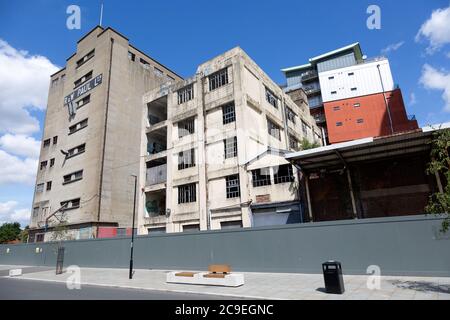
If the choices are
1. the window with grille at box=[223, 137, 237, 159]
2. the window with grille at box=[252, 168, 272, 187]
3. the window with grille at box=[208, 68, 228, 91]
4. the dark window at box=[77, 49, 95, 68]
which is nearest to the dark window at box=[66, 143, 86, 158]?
the dark window at box=[77, 49, 95, 68]

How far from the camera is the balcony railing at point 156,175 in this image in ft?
93.4

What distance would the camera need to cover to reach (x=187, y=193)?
2603 centimetres

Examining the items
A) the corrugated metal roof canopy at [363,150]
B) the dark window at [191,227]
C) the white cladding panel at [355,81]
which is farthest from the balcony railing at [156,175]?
the white cladding panel at [355,81]

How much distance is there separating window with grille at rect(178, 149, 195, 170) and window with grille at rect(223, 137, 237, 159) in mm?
3588

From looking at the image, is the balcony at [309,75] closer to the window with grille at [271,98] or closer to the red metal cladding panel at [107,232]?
the window with grille at [271,98]

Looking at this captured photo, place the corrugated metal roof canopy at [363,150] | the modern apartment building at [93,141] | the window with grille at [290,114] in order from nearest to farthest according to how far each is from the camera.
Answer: the corrugated metal roof canopy at [363,150] → the modern apartment building at [93,141] → the window with grille at [290,114]

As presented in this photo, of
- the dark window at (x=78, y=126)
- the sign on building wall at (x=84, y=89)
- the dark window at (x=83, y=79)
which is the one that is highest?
the dark window at (x=83, y=79)

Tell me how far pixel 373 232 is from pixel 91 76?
38999 mm

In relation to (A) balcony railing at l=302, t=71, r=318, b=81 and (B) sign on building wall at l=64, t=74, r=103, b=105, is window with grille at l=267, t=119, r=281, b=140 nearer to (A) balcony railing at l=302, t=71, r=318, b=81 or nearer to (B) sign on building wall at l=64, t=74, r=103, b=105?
(B) sign on building wall at l=64, t=74, r=103, b=105

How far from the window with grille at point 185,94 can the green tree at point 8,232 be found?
56132 mm

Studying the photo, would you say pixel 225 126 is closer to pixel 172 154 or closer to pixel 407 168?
pixel 172 154

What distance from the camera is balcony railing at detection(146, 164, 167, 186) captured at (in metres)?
28.5

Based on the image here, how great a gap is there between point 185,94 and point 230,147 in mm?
8325
